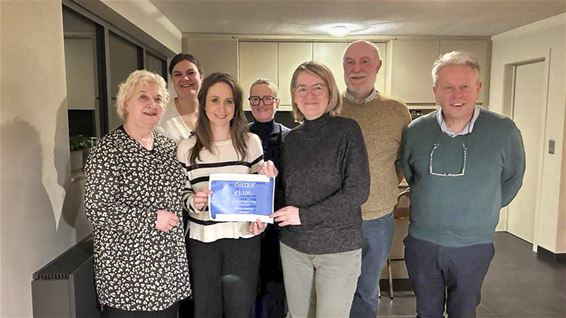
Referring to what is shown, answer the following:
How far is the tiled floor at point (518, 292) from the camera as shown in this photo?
9.50 feet

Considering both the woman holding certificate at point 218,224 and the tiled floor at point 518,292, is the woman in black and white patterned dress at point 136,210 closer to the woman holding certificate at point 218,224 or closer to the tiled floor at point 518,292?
the woman holding certificate at point 218,224

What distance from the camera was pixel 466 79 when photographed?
177 centimetres

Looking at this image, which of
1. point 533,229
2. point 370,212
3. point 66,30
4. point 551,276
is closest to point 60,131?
point 66,30

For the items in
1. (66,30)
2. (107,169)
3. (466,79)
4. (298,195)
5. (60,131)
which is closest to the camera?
(107,169)

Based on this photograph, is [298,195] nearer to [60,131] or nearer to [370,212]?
[370,212]

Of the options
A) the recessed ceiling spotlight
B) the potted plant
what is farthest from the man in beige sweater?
the recessed ceiling spotlight

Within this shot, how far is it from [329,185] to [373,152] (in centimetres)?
45

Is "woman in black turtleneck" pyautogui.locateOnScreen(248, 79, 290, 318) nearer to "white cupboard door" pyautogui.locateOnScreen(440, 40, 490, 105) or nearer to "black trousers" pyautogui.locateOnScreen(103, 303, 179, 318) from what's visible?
"black trousers" pyautogui.locateOnScreen(103, 303, 179, 318)

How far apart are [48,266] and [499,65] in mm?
4873

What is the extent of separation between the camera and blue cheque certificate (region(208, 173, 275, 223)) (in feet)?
5.22

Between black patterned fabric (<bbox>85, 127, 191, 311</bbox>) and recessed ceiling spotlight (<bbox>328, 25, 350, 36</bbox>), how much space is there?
3175 millimetres

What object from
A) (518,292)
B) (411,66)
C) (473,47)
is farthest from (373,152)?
(473,47)

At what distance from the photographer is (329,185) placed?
161 cm

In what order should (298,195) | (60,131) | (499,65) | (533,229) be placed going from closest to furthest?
(298,195), (60,131), (533,229), (499,65)
